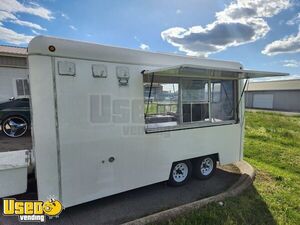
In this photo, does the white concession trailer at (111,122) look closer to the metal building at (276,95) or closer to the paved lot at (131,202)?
the paved lot at (131,202)

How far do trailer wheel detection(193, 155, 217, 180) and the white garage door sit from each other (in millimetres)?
30358

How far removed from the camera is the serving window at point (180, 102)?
3867 mm

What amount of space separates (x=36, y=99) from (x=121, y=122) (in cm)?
133

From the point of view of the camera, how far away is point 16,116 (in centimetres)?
510

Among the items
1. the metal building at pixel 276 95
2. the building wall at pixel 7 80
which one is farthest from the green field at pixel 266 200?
the metal building at pixel 276 95

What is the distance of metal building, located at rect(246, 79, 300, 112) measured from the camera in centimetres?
2677

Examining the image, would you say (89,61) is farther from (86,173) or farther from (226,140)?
(226,140)

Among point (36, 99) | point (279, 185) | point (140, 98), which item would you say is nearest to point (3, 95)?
point (36, 99)

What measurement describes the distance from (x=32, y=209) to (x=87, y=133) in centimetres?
147

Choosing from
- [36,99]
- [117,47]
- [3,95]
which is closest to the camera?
[36,99]

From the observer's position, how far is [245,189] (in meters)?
4.07

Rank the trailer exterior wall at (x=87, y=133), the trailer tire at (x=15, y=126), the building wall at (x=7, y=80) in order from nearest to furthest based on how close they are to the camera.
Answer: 1. the trailer exterior wall at (x=87, y=133)
2. the trailer tire at (x=15, y=126)
3. the building wall at (x=7, y=80)

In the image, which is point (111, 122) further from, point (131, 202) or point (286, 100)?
point (286, 100)

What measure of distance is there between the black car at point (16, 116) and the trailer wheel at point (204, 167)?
14.7ft
